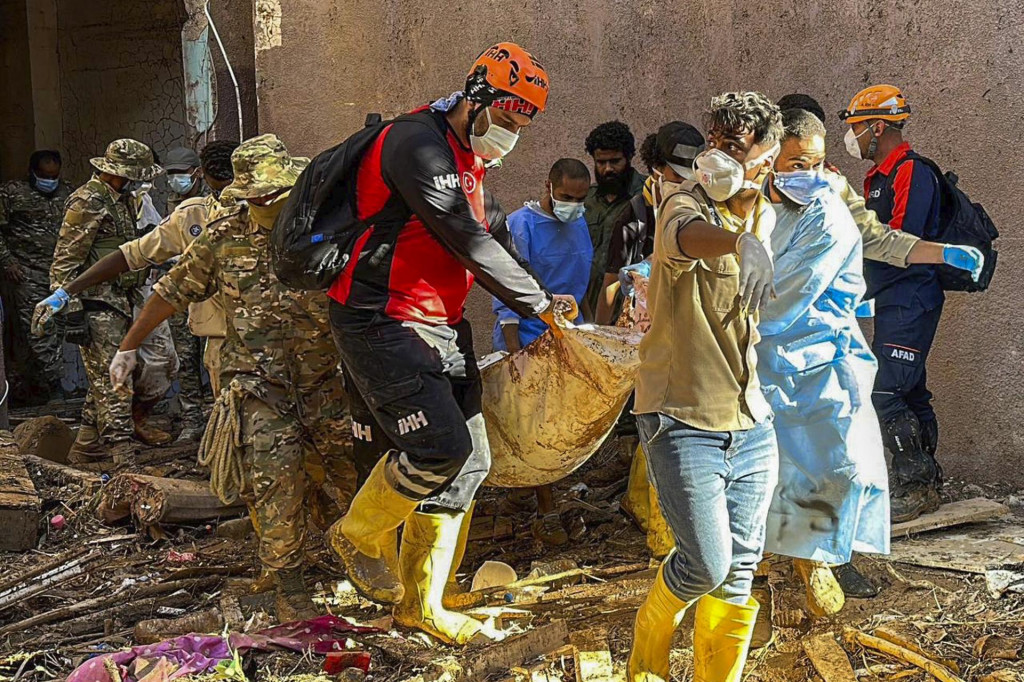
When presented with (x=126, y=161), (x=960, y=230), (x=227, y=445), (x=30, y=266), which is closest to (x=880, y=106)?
(x=960, y=230)

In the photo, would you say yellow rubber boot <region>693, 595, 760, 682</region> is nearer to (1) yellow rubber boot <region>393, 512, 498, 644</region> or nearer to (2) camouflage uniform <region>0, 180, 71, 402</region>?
(1) yellow rubber boot <region>393, 512, 498, 644</region>

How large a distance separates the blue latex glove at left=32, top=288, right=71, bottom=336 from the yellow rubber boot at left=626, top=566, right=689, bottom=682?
13.3 ft

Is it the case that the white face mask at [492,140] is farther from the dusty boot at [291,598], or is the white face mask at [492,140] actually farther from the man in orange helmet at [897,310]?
the man in orange helmet at [897,310]

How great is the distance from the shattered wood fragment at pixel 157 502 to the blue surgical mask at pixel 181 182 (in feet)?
8.97

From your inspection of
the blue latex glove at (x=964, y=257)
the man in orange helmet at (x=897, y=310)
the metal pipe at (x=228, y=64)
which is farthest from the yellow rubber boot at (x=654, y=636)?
the metal pipe at (x=228, y=64)

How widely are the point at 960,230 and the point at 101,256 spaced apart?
5713 mm

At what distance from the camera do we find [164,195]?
12.4m

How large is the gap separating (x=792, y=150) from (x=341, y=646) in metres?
2.60

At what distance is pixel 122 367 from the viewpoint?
17.0 feet

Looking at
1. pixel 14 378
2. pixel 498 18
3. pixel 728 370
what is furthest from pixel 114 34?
pixel 728 370

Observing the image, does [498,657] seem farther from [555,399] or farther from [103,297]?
[103,297]

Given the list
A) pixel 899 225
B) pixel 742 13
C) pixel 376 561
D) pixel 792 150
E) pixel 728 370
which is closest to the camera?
pixel 728 370

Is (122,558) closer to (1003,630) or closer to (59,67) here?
(1003,630)

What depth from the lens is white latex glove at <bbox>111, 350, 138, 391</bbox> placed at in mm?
5141
